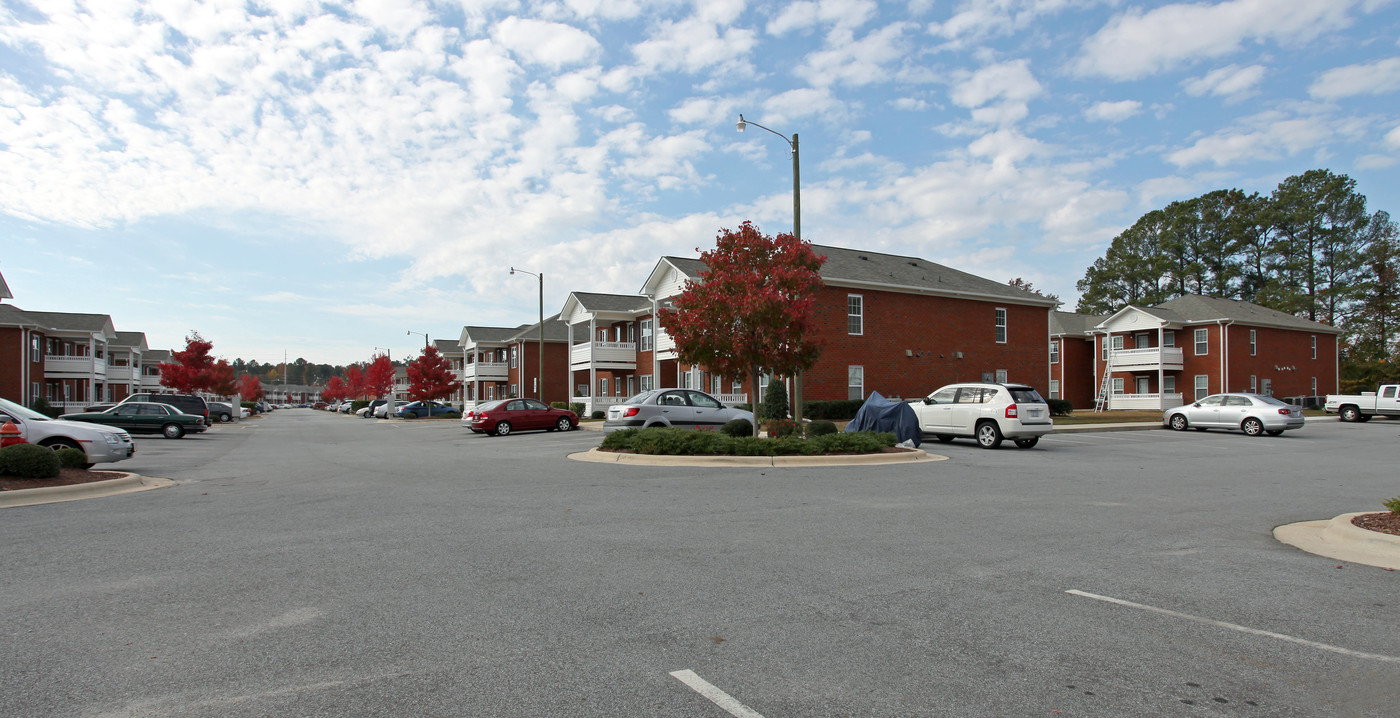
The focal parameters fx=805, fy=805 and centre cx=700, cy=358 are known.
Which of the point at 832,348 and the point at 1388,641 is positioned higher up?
the point at 832,348

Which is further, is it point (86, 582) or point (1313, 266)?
point (1313, 266)

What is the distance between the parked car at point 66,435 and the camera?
14.6 metres

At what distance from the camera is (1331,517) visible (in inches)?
368

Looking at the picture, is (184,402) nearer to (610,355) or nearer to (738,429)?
(610,355)

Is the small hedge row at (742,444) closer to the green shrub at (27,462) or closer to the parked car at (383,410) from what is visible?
the green shrub at (27,462)

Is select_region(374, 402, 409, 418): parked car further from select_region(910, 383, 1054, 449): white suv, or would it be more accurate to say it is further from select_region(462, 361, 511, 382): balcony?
select_region(910, 383, 1054, 449): white suv

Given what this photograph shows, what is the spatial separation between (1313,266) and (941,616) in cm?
7878

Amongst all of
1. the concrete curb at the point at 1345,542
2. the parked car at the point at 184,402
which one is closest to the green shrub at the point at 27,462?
the concrete curb at the point at 1345,542

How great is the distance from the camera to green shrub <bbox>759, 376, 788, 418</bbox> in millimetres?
27312

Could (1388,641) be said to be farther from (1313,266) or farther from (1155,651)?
(1313,266)

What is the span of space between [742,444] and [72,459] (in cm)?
1159

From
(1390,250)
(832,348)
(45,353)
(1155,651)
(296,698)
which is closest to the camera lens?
(296,698)

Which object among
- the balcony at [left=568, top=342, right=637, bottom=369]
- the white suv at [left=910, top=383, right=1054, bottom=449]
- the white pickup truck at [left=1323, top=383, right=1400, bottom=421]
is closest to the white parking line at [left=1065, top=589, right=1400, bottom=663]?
the white suv at [left=910, top=383, right=1054, bottom=449]

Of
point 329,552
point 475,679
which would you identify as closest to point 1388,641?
point 475,679
